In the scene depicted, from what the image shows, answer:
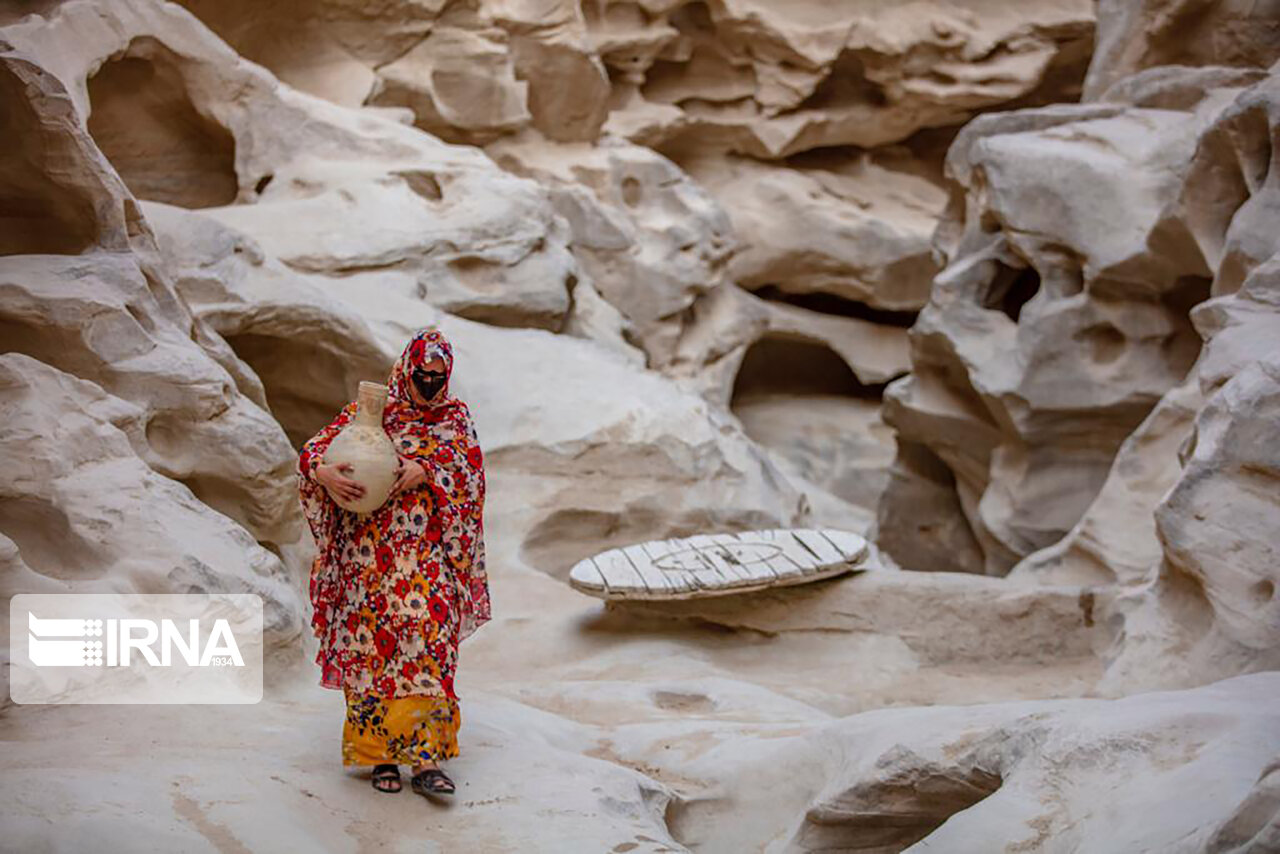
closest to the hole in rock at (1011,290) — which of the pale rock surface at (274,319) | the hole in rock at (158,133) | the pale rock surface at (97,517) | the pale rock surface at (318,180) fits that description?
the pale rock surface at (318,180)

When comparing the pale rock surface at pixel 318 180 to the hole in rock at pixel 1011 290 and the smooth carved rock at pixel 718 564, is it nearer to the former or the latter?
the hole in rock at pixel 1011 290

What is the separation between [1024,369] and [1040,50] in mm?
8930

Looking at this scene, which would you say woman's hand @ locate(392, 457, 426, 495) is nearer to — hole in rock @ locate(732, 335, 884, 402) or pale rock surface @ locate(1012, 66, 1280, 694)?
pale rock surface @ locate(1012, 66, 1280, 694)

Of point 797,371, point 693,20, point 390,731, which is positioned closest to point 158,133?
point 390,731

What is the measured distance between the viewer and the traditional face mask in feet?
12.4

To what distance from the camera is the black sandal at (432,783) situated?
354 centimetres

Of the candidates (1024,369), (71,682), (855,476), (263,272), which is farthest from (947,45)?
(71,682)

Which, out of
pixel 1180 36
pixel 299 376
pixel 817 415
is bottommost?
pixel 817 415

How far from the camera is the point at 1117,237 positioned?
8594mm

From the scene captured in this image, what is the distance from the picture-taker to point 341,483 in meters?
3.53

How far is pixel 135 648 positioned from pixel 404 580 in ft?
2.74

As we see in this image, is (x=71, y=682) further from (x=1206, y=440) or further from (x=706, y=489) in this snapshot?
(x=706, y=489)

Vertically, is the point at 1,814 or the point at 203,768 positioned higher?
the point at 1,814

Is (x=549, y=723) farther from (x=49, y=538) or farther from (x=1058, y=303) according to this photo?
(x=1058, y=303)
